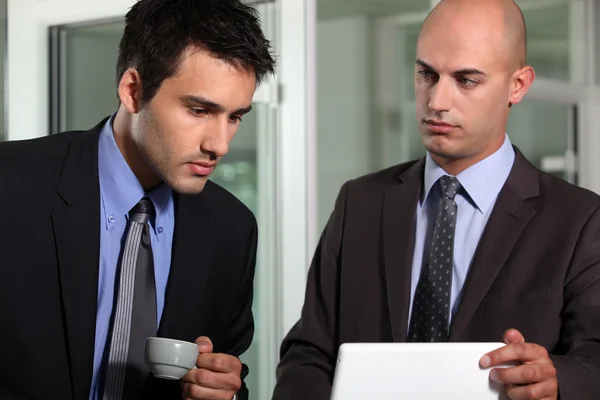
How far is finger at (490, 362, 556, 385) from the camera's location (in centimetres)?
134

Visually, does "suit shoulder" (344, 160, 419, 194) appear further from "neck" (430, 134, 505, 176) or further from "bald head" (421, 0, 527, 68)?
"bald head" (421, 0, 527, 68)

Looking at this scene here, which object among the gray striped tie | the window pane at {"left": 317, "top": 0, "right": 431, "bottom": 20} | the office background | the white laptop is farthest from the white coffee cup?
the window pane at {"left": 317, "top": 0, "right": 431, "bottom": 20}

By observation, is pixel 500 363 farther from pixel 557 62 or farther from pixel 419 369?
pixel 557 62

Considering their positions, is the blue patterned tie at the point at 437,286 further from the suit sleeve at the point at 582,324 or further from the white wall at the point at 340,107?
the white wall at the point at 340,107

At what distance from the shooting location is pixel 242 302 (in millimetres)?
2072

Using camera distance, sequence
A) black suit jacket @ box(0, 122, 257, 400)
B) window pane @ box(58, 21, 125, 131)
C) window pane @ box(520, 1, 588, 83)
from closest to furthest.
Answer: black suit jacket @ box(0, 122, 257, 400), window pane @ box(58, 21, 125, 131), window pane @ box(520, 1, 588, 83)

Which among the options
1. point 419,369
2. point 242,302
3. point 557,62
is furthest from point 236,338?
point 557,62

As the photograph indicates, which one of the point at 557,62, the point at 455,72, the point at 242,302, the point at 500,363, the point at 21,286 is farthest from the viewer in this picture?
the point at 557,62

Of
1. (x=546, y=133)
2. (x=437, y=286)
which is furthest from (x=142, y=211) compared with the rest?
(x=546, y=133)

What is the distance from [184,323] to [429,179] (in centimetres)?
61

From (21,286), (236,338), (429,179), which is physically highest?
(429,179)

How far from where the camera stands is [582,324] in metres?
1.77

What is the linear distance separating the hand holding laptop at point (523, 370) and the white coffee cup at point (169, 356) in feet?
1.71

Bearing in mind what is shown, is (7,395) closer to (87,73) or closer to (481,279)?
(481,279)
